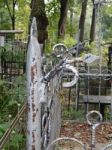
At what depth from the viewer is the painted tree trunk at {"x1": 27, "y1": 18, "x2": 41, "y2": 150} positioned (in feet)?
7.87

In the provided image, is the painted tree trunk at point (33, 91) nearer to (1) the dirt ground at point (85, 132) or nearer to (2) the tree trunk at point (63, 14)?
(1) the dirt ground at point (85, 132)

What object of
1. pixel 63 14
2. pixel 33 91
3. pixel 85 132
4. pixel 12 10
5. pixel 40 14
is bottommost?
pixel 85 132

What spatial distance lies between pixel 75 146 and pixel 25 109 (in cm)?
274

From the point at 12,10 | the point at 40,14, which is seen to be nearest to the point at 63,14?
the point at 40,14

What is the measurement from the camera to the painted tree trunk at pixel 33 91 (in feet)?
7.87

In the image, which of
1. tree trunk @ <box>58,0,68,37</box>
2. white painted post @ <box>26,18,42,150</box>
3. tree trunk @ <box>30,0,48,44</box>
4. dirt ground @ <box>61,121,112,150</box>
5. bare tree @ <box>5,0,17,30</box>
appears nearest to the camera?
white painted post @ <box>26,18,42,150</box>

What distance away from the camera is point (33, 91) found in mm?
2428

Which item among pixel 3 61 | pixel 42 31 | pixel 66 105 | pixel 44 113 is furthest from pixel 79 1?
pixel 44 113

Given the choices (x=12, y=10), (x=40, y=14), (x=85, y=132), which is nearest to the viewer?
(x=85, y=132)

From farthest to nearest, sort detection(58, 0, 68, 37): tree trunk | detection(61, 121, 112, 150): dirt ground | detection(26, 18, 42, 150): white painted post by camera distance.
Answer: detection(58, 0, 68, 37): tree trunk → detection(61, 121, 112, 150): dirt ground → detection(26, 18, 42, 150): white painted post

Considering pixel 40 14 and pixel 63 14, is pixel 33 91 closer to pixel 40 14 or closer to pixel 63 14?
pixel 40 14

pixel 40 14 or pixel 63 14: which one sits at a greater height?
pixel 63 14

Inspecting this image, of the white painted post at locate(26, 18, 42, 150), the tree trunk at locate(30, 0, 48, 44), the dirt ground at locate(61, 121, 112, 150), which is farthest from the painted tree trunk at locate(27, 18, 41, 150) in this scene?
the tree trunk at locate(30, 0, 48, 44)

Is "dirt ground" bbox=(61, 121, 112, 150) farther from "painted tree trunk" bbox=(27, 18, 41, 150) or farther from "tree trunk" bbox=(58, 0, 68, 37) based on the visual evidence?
"tree trunk" bbox=(58, 0, 68, 37)
